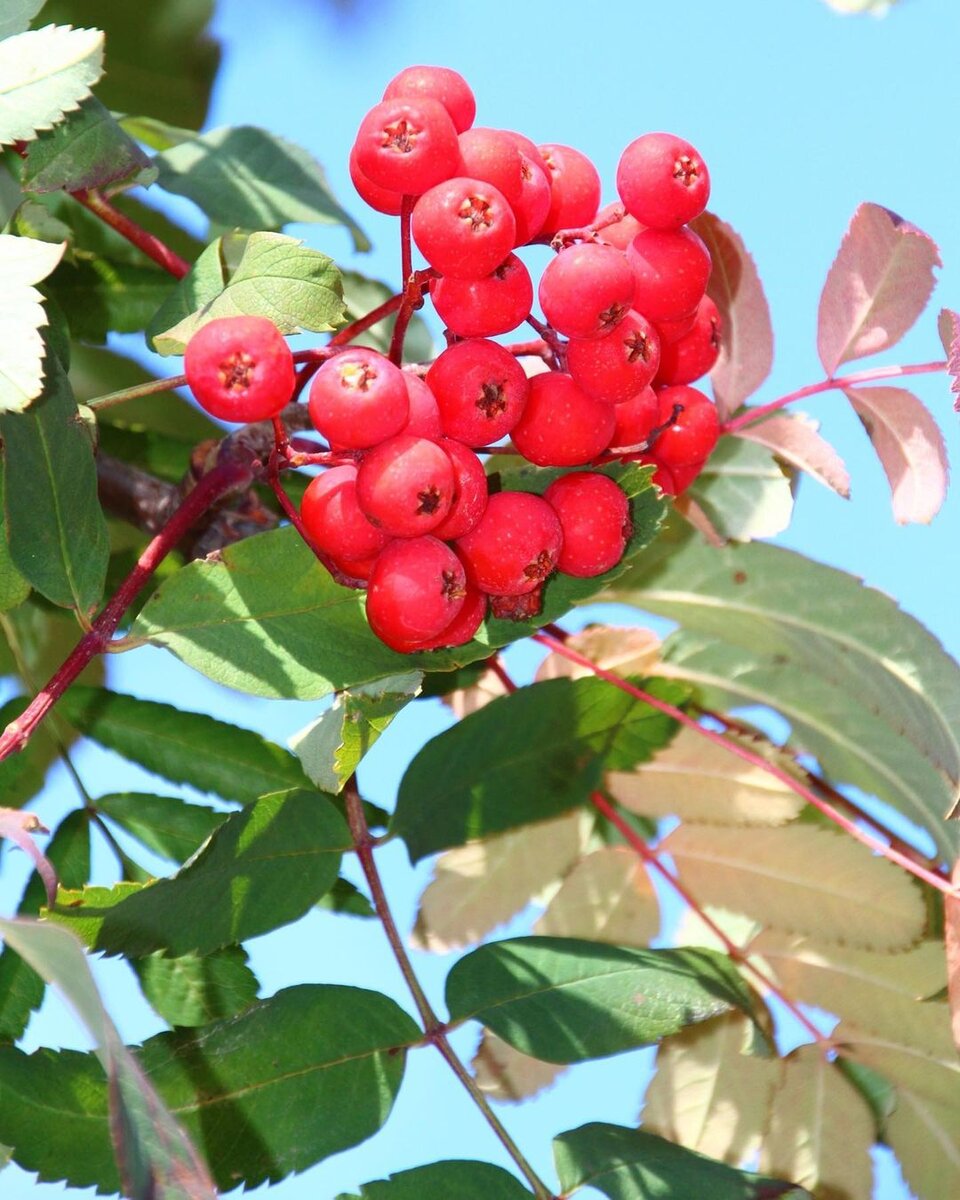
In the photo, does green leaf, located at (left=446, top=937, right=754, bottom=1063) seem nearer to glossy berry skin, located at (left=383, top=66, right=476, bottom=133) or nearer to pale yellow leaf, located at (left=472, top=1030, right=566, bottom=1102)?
pale yellow leaf, located at (left=472, top=1030, right=566, bottom=1102)

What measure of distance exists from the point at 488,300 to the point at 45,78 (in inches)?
11.4

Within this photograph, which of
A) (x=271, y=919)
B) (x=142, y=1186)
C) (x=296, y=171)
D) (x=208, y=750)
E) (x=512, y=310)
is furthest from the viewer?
(x=296, y=171)

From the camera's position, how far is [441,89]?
72 cm

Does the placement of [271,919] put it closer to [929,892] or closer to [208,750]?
[208,750]

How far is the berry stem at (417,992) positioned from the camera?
0.81 metres

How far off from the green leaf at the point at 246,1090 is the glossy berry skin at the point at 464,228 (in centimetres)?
43

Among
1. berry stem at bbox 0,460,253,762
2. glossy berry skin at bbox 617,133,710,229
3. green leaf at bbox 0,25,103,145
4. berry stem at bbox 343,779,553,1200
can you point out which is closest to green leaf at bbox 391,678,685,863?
berry stem at bbox 343,779,553,1200

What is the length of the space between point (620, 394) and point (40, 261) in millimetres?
311

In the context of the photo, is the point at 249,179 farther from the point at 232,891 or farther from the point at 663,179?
the point at 232,891

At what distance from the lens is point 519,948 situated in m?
0.85

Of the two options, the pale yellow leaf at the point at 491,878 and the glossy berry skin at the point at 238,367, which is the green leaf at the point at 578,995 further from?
the glossy berry skin at the point at 238,367

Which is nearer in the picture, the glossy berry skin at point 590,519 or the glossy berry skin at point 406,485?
the glossy berry skin at point 406,485

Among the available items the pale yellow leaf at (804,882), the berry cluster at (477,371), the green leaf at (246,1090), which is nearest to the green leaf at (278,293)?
the berry cluster at (477,371)

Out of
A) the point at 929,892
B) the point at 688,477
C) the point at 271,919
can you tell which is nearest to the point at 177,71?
the point at 688,477
